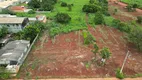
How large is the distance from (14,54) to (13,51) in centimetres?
77

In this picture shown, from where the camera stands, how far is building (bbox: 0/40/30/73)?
18.7m

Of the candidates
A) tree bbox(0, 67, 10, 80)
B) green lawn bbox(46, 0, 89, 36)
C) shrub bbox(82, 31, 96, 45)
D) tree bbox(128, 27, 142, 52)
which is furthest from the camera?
green lawn bbox(46, 0, 89, 36)

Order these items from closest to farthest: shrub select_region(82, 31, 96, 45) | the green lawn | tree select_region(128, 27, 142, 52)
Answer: tree select_region(128, 27, 142, 52) < shrub select_region(82, 31, 96, 45) < the green lawn

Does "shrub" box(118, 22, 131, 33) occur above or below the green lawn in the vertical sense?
below

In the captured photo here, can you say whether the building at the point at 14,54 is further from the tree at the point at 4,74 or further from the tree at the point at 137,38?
the tree at the point at 137,38

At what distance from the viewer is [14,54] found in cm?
2022

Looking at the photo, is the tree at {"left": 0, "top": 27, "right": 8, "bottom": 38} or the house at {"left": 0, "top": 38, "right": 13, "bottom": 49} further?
the tree at {"left": 0, "top": 27, "right": 8, "bottom": 38}

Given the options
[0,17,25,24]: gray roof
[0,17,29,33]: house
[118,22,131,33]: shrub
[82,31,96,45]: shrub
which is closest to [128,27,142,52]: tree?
[118,22,131,33]: shrub

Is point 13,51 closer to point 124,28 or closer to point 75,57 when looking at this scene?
point 75,57

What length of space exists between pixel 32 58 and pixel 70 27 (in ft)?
33.0

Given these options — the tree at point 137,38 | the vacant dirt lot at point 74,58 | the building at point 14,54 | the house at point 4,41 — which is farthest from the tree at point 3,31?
the tree at point 137,38

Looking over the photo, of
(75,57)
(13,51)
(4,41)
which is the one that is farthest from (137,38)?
(4,41)

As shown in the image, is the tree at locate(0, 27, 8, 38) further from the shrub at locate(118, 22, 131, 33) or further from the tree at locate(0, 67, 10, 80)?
the shrub at locate(118, 22, 131, 33)

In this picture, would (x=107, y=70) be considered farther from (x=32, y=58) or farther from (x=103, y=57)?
(x=32, y=58)
